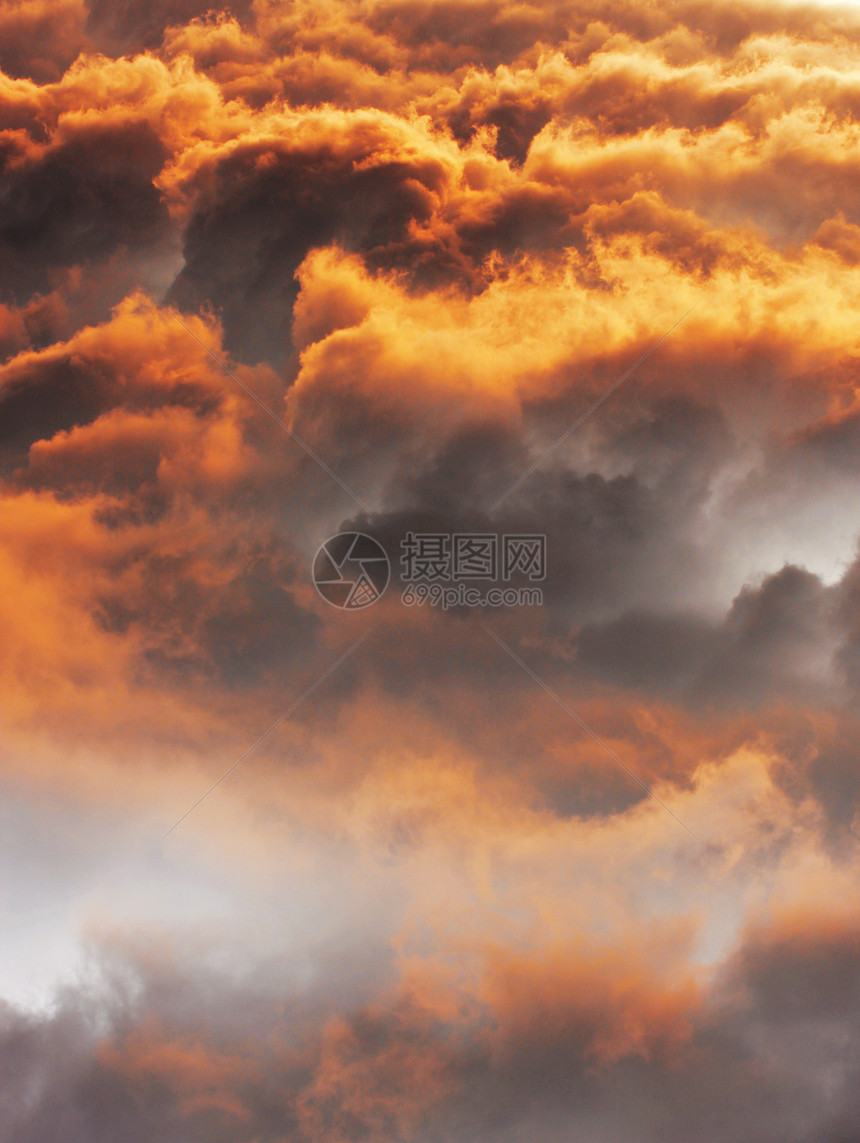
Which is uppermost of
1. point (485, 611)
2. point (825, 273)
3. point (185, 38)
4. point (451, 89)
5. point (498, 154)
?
point (185, 38)

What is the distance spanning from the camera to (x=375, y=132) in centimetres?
1658

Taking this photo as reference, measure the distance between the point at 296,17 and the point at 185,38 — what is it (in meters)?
2.40

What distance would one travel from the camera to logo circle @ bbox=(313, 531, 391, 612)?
15.1 m

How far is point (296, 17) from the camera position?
16.3 meters

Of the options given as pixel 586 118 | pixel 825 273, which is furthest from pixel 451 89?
pixel 825 273

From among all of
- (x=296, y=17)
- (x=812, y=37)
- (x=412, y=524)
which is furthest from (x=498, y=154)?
(x=412, y=524)

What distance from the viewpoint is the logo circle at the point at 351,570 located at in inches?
595

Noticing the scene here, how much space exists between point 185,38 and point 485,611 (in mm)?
13554

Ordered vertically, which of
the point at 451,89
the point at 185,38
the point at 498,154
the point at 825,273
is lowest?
the point at 825,273

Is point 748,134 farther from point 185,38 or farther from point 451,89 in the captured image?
point 185,38

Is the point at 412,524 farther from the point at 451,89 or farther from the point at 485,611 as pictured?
the point at 451,89

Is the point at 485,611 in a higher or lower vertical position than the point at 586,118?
lower

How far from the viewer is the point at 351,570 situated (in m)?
15.1

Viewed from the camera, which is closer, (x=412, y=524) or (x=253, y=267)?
(x=412, y=524)
